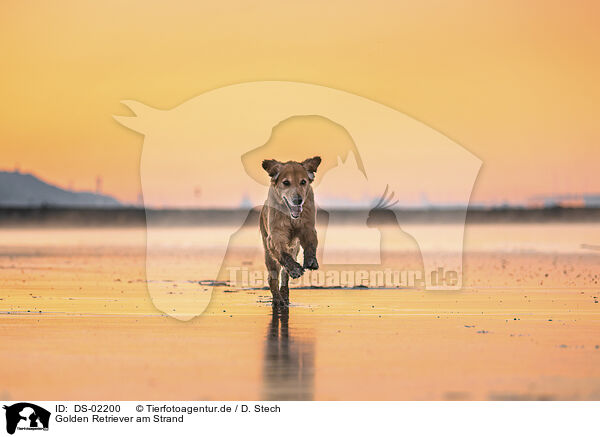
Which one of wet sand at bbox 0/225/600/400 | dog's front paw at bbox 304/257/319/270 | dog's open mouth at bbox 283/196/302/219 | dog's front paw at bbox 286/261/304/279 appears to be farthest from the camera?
dog's open mouth at bbox 283/196/302/219

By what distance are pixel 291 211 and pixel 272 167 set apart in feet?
2.57

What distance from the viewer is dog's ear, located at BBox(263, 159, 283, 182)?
1504cm

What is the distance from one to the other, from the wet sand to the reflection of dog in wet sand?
0.82 m

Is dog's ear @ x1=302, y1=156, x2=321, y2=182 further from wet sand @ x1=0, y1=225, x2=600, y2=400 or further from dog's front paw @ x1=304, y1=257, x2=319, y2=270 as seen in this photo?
wet sand @ x1=0, y1=225, x2=600, y2=400

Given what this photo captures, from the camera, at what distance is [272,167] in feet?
49.5

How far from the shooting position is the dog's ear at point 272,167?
15.0 m
